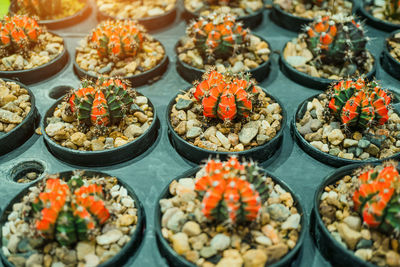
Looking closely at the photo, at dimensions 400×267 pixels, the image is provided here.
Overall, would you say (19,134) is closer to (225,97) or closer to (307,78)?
(225,97)

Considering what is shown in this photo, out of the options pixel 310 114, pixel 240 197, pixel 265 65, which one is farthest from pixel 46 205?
pixel 265 65

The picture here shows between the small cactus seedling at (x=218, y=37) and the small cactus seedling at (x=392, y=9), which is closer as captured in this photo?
the small cactus seedling at (x=218, y=37)

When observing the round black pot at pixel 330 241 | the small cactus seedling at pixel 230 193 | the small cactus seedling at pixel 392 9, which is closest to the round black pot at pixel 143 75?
the small cactus seedling at pixel 230 193

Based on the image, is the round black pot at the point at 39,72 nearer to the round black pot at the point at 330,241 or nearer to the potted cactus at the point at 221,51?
the potted cactus at the point at 221,51

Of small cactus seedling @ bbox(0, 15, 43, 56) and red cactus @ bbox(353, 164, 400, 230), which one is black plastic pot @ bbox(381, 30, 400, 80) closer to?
red cactus @ bbox(353, 164, 400, 230)

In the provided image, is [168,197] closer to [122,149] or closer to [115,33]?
[122,149]

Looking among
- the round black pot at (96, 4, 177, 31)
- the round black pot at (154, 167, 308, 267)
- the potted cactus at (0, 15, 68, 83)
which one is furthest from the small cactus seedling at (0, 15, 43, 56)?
the round black pot at (154, 167, 308, 267)
